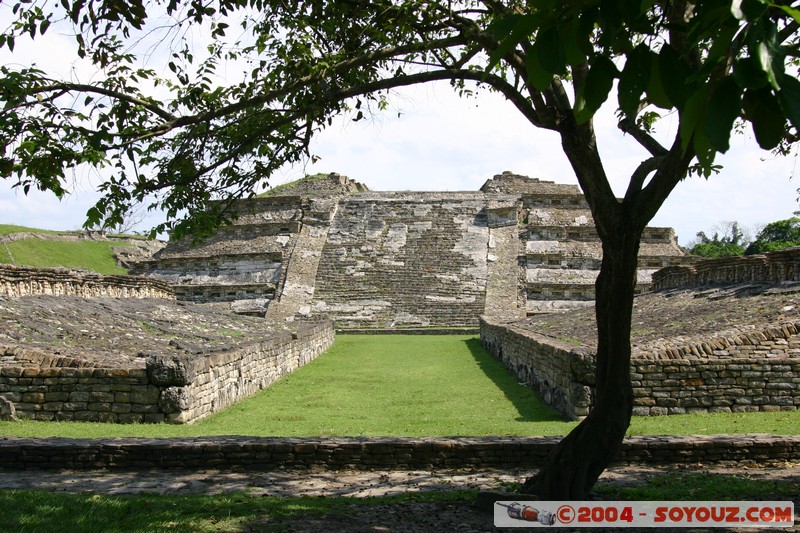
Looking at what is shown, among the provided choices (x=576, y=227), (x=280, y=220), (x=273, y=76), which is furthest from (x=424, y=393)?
(x=280, y=220)

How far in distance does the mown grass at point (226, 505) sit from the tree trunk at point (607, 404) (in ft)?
1.57

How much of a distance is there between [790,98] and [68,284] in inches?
602

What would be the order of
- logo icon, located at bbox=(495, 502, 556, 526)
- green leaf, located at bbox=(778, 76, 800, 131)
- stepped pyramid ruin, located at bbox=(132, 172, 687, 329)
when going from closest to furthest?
green leaf, located at bbox=(778, 76, 800, 131) < logo icon, located at bbox=(495, 502, 556, 526) < stepped pyramid ruin, located at bbox=(132, 172, 687, 329)

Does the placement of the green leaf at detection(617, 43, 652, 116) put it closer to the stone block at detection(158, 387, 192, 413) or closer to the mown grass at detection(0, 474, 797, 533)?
the mown grass at detection(0, 474, 797, 533)

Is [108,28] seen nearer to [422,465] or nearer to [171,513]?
[171,513]

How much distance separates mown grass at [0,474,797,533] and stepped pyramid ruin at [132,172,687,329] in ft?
63.3

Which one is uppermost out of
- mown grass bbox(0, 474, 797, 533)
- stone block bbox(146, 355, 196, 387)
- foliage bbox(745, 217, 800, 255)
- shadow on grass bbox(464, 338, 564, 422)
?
foliage bbox(745, 217, 800, 255)

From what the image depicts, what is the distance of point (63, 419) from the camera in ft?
27.1

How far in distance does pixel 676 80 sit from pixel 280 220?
107 feet

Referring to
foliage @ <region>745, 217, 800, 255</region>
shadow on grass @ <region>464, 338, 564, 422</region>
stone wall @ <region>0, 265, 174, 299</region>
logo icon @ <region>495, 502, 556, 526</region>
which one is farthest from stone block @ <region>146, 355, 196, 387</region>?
foliage @ <region>745, 217, 800, 255</region>

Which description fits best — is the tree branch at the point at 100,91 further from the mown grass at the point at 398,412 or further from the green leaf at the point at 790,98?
the green leaf at the point at 790,98

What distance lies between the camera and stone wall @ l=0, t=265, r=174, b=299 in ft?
A: 41.8

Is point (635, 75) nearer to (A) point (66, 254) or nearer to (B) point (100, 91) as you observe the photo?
(B) point (100, 91)

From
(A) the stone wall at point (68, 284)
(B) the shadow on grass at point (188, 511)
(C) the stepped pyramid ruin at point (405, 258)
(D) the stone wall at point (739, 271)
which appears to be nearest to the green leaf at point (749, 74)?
(B) the shadow on grass at point (188, 511)
